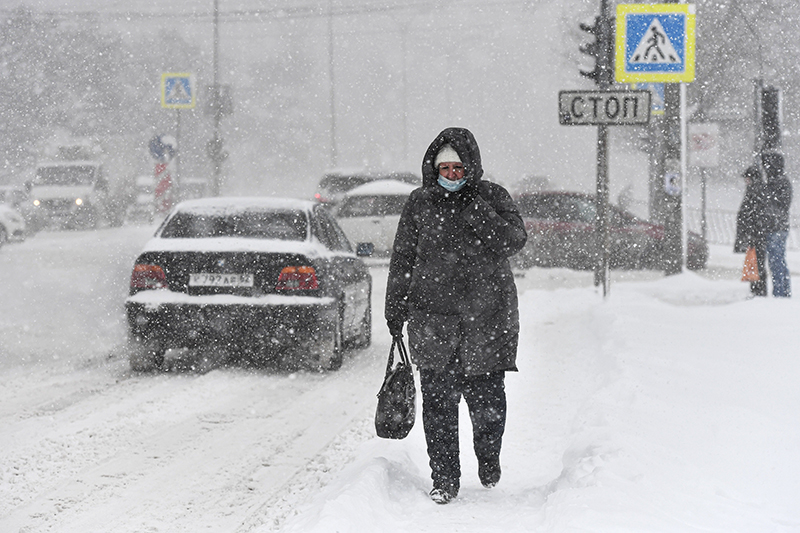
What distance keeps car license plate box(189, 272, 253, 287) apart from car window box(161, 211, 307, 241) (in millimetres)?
491

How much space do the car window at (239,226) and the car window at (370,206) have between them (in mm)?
11252

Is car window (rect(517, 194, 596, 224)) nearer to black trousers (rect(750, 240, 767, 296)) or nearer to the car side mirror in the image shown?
black trousers (rect(750, 240, 767, 296))

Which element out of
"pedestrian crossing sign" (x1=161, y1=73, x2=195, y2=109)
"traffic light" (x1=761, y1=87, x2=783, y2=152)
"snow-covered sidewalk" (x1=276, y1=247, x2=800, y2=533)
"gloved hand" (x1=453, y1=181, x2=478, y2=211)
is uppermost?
"pedestrian crossing sign" (x1=161, y1=73, x2=195, y2=109)

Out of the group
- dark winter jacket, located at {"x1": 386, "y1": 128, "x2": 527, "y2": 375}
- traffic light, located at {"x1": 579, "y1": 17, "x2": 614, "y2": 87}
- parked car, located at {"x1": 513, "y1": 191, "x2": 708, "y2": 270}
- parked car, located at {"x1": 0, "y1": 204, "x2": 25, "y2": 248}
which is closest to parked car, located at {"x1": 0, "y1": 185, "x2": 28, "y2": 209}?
parked car, located at {"x1": 0, "y1": 204, "x2": 25, "y2": 248}

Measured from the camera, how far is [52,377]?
8.38 metres

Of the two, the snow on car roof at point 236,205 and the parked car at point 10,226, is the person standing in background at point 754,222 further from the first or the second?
the parked car at point 10,226

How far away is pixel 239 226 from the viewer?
8750 mm

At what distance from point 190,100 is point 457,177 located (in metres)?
21.2

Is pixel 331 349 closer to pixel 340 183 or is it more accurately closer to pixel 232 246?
pixel 232 246

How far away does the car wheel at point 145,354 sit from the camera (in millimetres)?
8305

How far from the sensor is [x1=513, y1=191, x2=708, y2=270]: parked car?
64.5ft

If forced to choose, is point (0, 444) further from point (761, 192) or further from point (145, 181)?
point (145, 181)

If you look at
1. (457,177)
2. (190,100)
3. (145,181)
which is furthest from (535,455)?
(145,181)

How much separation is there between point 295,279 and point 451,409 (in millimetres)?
3878
